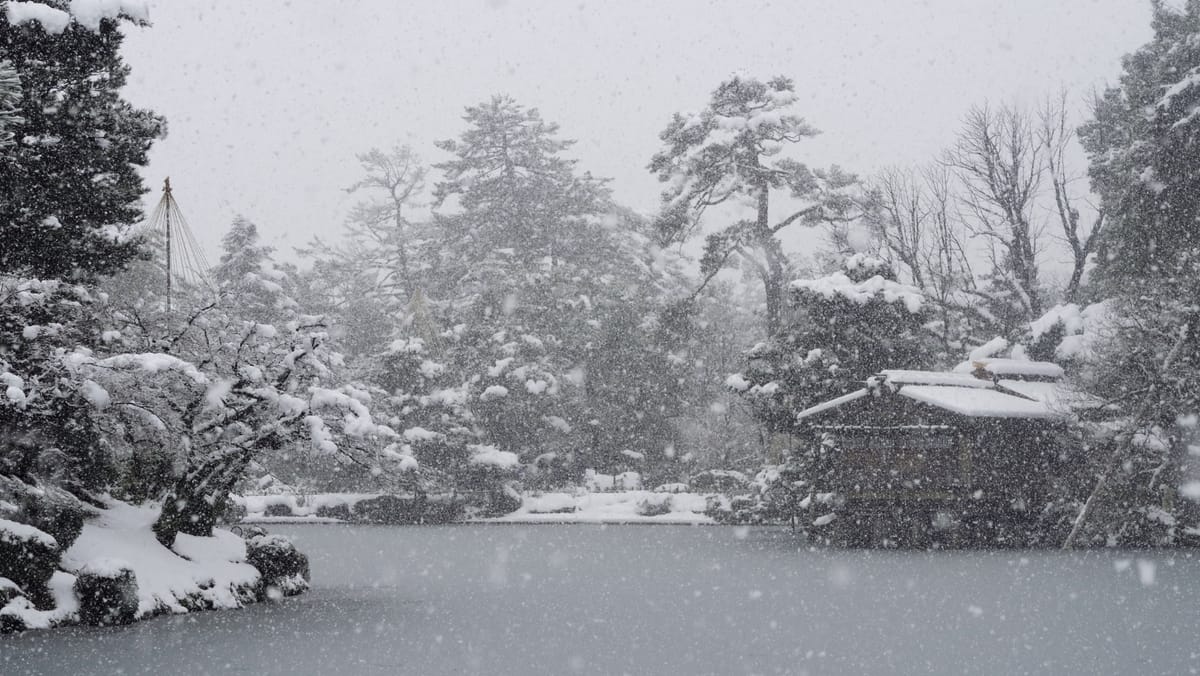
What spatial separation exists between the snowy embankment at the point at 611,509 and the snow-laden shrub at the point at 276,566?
16960 millimetres


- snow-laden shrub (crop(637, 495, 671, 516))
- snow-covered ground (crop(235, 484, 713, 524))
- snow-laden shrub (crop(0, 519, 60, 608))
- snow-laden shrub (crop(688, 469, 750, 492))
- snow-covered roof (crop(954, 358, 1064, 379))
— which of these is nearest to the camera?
snow-laden shrub (crop(0, 519, 60, 608))

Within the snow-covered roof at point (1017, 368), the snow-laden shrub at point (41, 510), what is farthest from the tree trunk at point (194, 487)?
the snow-covered roof at point (1017, 368)

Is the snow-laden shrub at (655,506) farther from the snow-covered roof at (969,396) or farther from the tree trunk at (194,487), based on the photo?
the tree trunk at (194,487)

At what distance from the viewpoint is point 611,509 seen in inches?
1379

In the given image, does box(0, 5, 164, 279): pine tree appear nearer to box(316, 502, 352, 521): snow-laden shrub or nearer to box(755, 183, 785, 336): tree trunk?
box(316, 502, 352, 521): snow-laden shrub

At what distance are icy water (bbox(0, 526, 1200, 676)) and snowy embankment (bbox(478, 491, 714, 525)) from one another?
39.4 feet

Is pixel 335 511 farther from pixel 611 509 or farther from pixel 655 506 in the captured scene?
pixel 655 506

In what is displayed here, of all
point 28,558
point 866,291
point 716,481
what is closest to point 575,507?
point 716,481

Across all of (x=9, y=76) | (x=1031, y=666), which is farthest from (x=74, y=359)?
(x=1031, y=666)

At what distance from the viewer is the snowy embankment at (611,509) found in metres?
32.4

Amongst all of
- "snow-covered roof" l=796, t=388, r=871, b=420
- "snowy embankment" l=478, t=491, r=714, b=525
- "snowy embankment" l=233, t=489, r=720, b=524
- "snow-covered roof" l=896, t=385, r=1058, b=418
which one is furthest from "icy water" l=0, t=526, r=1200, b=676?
"snowy embankment" l=233, t=489, r=720, b=524

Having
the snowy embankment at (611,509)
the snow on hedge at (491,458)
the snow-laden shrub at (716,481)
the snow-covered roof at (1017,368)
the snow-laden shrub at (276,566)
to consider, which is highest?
the snow-covered roof at (1017,368)

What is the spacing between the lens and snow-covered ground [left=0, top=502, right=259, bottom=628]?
40.4 ft

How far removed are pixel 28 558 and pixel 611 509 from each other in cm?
2413
